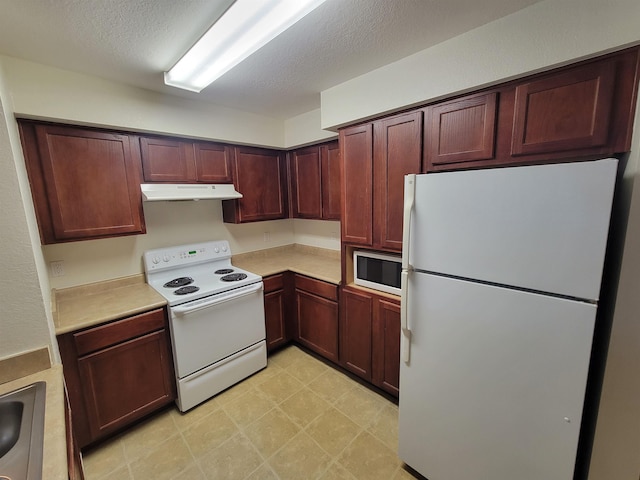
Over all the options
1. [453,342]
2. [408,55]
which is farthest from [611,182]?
[408,55]

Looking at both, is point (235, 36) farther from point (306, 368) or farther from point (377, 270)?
point (306, 368)

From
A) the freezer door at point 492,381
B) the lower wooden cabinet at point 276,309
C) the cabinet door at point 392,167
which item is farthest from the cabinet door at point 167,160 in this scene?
the freezer door at point 492,381

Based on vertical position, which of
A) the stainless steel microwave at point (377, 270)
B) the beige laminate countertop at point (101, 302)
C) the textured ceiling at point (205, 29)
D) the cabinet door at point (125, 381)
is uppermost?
the textured ceiling at point (205, 29)

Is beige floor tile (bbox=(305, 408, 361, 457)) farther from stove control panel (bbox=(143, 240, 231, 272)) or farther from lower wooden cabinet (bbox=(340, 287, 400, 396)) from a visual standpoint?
stove control panel (bbox=(143, 240, 231, 272))

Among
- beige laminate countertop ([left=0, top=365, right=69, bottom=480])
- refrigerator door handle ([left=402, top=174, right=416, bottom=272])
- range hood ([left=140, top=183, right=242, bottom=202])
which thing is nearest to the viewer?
beige laminate countertop ([left=0, top=365, right=69, bottom=480])

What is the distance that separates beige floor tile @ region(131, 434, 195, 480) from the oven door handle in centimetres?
84

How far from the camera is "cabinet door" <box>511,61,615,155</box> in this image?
3.70 feet

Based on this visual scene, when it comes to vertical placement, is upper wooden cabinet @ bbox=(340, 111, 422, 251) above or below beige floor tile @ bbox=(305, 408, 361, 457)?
above

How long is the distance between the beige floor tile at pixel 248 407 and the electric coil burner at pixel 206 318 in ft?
0.58

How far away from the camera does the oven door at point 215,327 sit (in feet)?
6.38

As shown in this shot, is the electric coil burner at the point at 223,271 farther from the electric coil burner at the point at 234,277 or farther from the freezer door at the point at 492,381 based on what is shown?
the freezer door at the point at 492,381

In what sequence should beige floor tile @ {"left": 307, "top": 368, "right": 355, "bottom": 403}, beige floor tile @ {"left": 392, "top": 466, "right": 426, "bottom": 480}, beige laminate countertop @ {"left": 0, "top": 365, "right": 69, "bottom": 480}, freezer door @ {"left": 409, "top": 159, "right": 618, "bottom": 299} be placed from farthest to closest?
1. beige floor tile @ {"left": 307, "top": 368, "right": 355, "bottom": 403}
2. beige floor tile @ {"left": 392, "top": 466, "right": 426, "bottom": 480}
3. freezer door @ {"left": 409, "top": 159, "right": 618, "bottom": 299}
4. beige laminate countertop @ {"left": 0, "top": 365, "right": 69, "bottom": 480}

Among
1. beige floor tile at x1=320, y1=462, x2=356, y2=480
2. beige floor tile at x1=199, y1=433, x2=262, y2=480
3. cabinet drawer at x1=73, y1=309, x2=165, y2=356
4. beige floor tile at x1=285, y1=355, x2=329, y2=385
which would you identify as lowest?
beige floor tile at x1=320, y1=462, x2=356, y2=480

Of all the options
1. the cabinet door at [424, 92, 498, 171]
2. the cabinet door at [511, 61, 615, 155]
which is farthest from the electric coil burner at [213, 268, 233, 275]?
the cabinet door at [511, 61, 615, 155]
